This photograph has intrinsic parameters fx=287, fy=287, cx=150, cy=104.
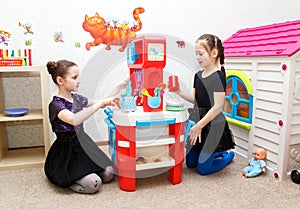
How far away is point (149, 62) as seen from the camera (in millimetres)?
1165

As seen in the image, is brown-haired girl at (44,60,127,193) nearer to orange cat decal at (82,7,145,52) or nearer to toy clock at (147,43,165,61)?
toy clock at (147,43,165,61)

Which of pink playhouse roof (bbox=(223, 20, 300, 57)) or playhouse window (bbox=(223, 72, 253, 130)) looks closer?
pink playhouse roof (bbox=(223, 20, 300, 57))

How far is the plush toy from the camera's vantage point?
1.35m

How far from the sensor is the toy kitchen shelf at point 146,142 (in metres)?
1.16

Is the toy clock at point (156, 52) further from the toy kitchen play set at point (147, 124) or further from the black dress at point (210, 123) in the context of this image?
the black dress at point (210, 123)

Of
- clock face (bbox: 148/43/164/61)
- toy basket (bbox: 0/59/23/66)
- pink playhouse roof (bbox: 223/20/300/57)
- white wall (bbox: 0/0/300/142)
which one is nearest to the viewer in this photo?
clock face (bbox: 148/43/164/61)

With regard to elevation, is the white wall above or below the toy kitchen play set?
above

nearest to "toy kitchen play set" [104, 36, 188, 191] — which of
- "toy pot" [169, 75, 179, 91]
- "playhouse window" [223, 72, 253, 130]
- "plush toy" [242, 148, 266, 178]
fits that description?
"toy pot" [169, 75, 179, 91]

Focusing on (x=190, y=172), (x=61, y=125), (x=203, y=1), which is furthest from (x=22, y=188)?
(x=203, y=1)

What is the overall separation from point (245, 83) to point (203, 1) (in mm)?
684

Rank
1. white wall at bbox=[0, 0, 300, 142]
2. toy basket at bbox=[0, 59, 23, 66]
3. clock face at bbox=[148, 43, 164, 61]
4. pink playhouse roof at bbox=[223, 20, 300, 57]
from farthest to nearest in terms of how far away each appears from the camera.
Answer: white wall at bbox=[0, 0, 300, 142] < toy basket at bbox=[0, 59, 23, 66] < pink playhouse roof at bbox=[223, 20, 300, 57] < clock face at bbox=[148, 43, 164, 61]

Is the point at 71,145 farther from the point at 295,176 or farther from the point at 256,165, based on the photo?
the point at 295,176

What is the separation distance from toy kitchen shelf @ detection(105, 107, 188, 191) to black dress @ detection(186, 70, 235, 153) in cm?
19

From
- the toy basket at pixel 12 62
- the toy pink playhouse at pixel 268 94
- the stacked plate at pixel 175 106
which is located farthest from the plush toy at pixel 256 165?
the toy basket at pixel 12 62
